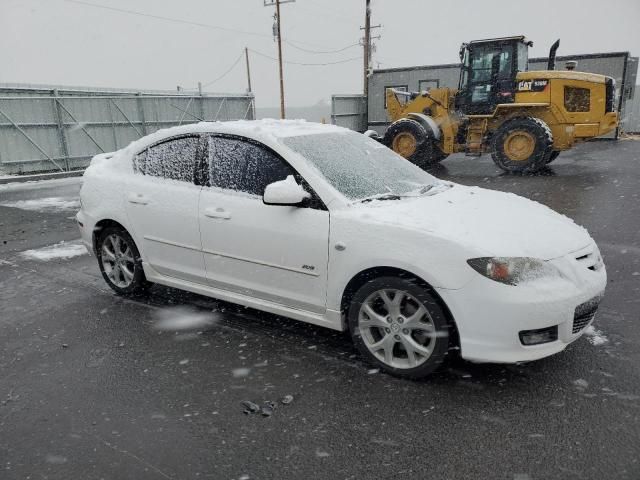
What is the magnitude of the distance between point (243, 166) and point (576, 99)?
11217mm

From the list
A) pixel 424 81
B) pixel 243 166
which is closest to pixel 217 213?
pixel 243 166

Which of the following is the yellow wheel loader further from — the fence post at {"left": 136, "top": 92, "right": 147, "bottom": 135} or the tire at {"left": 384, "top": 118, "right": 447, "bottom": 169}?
the fence post at {"left": 136, "top": 92, "right": 147, "bottom": 135}

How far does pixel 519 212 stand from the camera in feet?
11.6

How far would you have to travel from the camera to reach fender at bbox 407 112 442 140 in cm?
1334

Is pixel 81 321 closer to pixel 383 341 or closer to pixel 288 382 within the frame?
pixel 288 382

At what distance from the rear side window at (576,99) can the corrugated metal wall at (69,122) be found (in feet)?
43.2

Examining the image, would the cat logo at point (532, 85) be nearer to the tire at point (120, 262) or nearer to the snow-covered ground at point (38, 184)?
the tire at point (120, 262)

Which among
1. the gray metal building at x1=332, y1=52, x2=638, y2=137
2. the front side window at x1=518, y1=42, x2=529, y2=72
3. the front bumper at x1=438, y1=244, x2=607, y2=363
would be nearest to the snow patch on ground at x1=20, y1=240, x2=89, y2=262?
the front bumper at x1=438, y1=244, x2=607, y2=363

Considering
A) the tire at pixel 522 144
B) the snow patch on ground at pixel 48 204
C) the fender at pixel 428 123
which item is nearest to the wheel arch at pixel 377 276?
the snow patch on ground at pixel 48 204

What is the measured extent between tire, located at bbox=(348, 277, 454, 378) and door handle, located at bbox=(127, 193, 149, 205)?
2101 mm

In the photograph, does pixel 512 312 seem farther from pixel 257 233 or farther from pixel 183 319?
pixel 183 319

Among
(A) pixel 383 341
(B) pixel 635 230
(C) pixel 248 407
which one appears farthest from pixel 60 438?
(B) pixel 635 230

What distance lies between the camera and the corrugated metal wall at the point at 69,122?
47.1ft

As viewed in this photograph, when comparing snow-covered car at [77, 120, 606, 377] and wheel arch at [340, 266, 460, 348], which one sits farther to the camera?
wheel arch at [340, 266, 460, 348]
